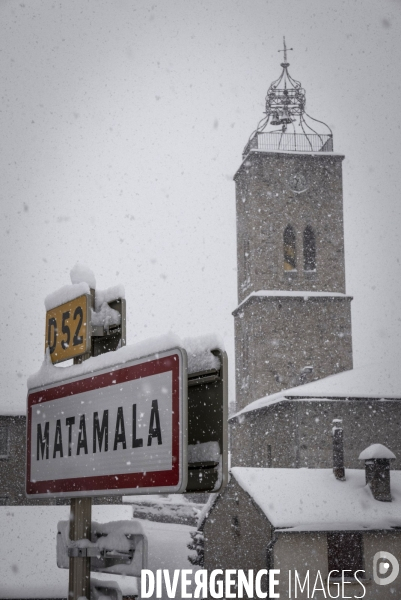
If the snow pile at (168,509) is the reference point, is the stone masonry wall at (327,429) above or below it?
above

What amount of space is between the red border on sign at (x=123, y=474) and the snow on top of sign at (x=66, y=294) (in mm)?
337

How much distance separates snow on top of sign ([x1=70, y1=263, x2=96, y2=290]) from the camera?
113 inches

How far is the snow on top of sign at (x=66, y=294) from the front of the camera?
111 inches

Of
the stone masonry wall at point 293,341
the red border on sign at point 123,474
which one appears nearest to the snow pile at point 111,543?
the red border on sign at point 123,474

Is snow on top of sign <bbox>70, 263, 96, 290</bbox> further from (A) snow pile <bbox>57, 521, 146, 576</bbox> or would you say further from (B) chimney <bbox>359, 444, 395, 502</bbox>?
(B) chimney <bbox>359, 444, 395, 502</bbox>

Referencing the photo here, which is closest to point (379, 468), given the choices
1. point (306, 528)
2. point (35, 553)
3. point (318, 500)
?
point (318, 500)

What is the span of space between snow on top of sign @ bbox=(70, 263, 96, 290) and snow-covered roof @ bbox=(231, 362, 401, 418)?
31.7m

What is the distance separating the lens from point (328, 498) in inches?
953

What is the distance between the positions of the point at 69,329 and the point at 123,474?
72 cm

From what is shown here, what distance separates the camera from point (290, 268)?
41.2m

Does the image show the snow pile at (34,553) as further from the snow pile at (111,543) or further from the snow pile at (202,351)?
the snow pile at (202,351)

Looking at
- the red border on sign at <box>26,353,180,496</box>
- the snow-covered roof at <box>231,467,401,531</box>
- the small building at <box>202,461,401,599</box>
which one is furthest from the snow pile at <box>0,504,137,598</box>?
the red border on sign at <box>26,353,180,496</box>

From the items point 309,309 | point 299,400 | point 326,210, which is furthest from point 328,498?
point 326,210

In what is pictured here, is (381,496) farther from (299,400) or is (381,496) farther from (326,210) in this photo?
(326,210)
